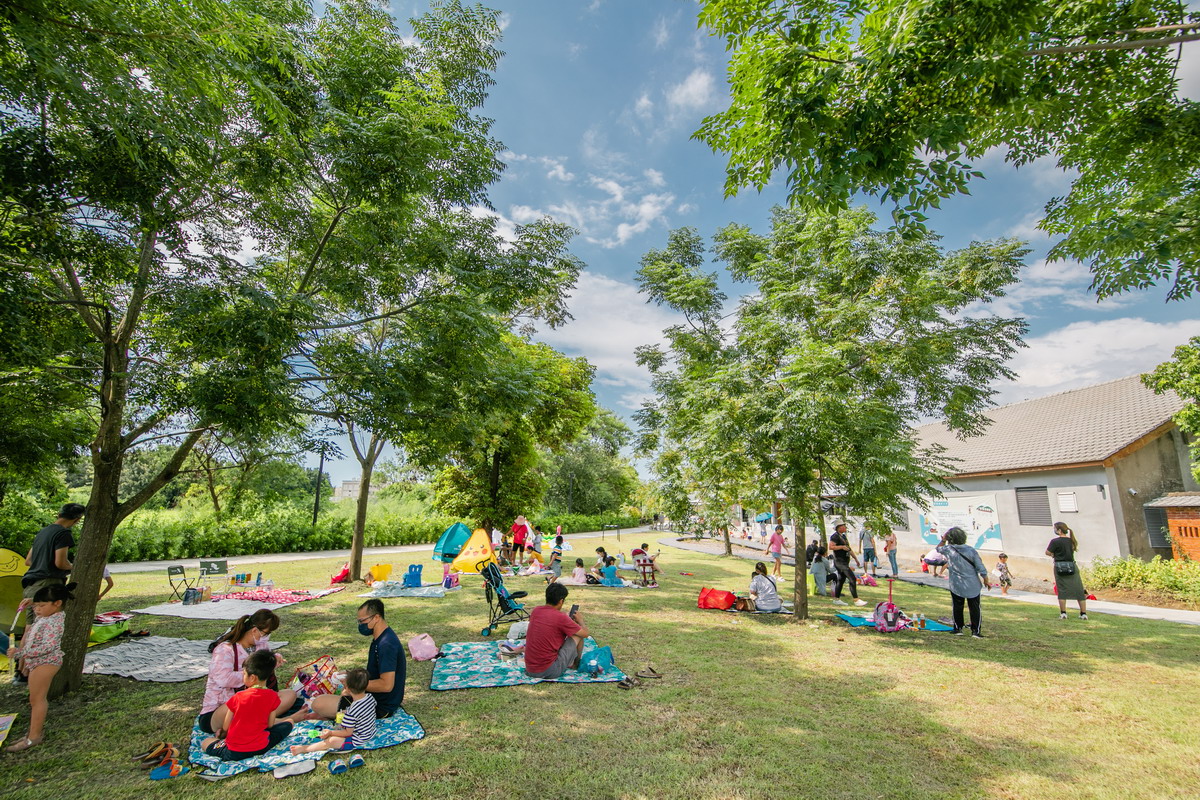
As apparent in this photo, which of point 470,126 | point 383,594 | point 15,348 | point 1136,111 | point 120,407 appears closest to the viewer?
point 15,348

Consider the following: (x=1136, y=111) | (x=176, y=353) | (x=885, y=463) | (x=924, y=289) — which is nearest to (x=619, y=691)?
(x=885, y=463)

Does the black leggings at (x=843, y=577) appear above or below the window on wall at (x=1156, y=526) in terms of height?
below

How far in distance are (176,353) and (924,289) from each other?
1337cm

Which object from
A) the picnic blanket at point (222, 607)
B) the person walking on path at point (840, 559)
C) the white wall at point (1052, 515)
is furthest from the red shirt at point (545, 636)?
the white wall at point (1052, 515)

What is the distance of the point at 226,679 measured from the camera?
4887 millimetres

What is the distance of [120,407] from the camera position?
6078 mm

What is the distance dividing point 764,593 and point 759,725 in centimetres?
577

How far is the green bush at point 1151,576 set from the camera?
1189 cm

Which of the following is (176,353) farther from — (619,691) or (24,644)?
(619,691)

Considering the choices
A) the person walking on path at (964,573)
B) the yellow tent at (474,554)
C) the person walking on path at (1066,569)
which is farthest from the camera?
the yellow tent at (474,554)

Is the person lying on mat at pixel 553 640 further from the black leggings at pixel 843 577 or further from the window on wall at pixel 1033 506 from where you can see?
the window on wall at pixel 1033 506

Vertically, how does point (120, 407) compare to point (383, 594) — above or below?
above

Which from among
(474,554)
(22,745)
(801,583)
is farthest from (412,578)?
(801,583)

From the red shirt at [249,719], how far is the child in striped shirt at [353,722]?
1.07 ft
